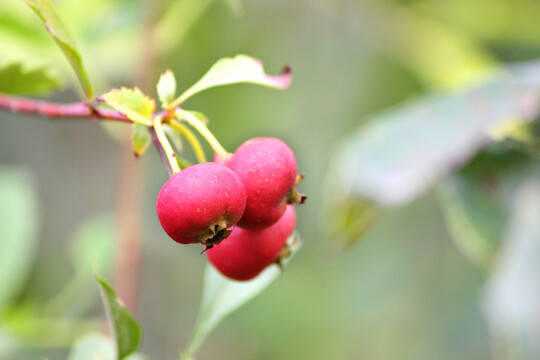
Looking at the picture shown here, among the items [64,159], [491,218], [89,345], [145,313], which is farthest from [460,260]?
[89,345]


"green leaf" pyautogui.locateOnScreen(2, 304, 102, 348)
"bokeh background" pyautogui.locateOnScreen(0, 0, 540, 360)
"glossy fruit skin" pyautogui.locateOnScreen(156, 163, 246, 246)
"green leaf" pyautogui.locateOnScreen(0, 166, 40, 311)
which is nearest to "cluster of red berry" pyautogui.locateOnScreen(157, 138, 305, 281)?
"glossy fruit skin" pyautogui.locateOnScreen(156, 163, 246, 246)

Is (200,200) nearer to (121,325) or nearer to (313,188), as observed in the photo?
(121,325)

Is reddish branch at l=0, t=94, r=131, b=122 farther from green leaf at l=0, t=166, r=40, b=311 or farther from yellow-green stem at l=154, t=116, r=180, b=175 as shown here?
green leaf at l=0, t=166, r=40, b=311

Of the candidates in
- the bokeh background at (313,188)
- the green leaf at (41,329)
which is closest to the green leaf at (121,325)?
the green leaf at (41,329)

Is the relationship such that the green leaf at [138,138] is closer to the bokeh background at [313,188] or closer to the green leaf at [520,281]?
the green leaf at [520,281]

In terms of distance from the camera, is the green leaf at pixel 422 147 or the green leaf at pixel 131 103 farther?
the green leaf at pixel 422 147
